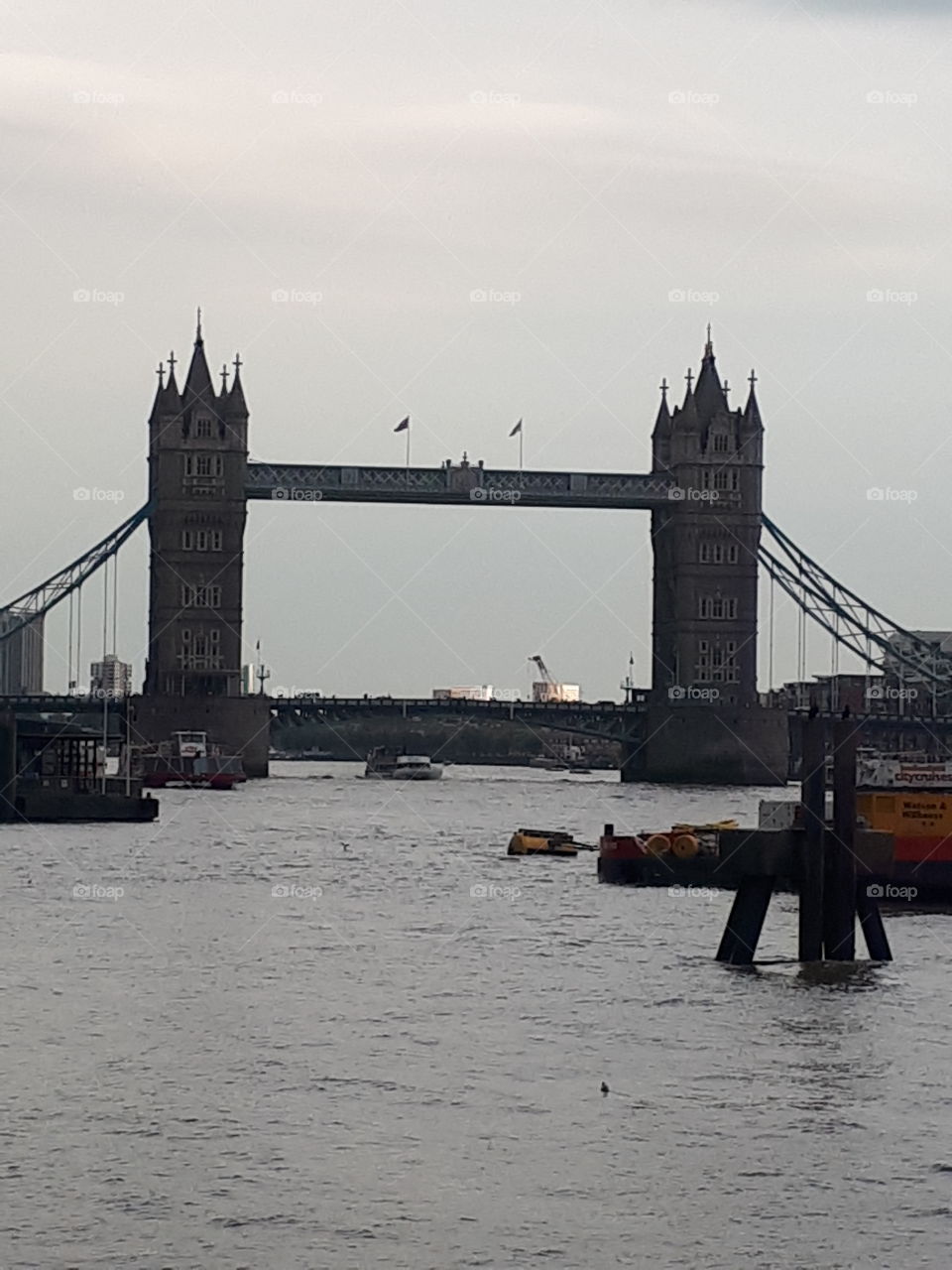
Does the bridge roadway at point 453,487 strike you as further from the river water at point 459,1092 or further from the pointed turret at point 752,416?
the river water at point 459,1092

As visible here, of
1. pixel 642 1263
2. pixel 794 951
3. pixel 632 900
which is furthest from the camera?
pixel 632 900

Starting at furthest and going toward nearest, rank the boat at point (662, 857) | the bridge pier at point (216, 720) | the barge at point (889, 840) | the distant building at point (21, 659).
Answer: the distant building at point (21, 659) → the bridge pier at point (216, 720) → the boat at point (662, 857) → the barge at point (889, 840)

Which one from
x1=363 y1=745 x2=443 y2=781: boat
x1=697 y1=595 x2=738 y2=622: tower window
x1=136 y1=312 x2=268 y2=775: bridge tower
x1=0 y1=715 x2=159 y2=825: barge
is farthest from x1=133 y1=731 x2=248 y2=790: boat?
x1=0 y1=715 x2=159 y2=825: barge

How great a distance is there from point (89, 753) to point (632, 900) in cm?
3942

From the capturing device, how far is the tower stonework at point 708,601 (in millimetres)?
141250

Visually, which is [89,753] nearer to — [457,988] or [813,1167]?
[457,988]

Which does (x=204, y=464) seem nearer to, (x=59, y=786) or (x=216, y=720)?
(x=216, y=720)

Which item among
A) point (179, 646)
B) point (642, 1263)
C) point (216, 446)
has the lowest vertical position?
point (642, 1263)

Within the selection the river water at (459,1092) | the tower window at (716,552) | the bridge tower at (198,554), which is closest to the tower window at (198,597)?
the bridge tower at (198,554)

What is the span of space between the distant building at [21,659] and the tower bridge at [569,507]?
1063 cm

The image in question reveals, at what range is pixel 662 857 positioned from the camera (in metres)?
53.7

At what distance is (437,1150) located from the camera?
924 inches

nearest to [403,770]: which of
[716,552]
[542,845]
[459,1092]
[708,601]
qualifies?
[708,601]

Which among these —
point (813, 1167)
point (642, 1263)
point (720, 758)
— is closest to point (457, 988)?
point (813, 1167)
